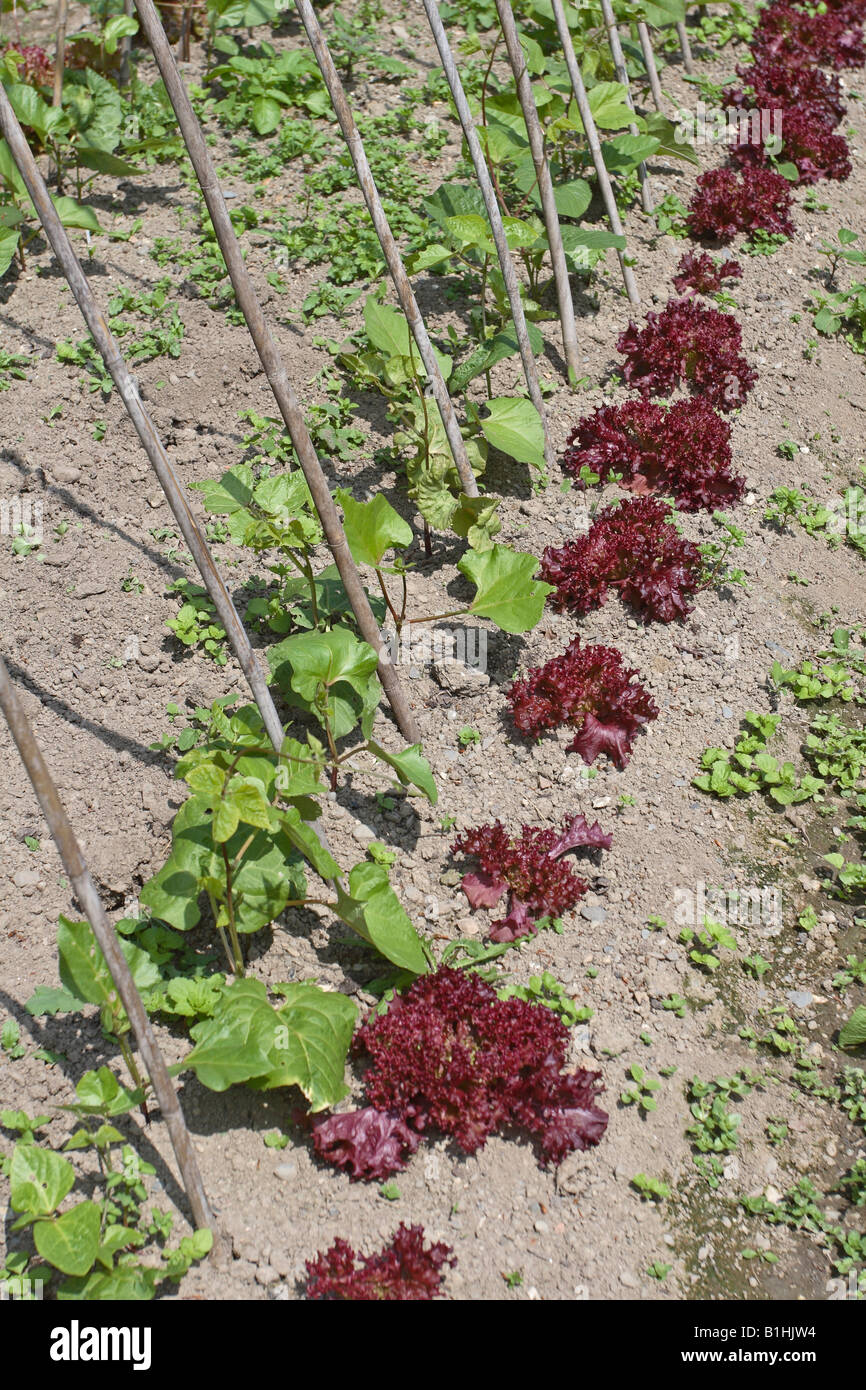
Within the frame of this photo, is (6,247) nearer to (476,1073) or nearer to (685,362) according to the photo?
(685,362)

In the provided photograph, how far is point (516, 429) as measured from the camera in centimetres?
432

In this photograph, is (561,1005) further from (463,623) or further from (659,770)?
(463,623)

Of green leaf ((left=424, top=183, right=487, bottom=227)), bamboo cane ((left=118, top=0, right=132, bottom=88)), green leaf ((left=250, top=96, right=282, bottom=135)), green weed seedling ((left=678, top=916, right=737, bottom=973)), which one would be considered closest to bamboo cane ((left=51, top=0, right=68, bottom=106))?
bamboo cane ((left=118, top=0, right=132, bottom=88))

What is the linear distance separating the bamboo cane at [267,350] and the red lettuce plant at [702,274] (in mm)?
2994

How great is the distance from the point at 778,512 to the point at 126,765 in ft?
9.38

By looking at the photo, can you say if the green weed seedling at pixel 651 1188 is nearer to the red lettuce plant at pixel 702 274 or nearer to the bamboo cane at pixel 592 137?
the bamboo cane at pixel 592 137

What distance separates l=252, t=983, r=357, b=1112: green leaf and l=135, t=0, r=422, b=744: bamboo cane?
105 cm

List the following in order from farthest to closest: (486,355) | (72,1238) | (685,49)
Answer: (685,49)
(486,355)
(72,1238)

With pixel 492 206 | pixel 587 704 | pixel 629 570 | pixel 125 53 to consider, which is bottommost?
pixel 587 704

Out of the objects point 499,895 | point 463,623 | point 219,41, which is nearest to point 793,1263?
point 499,895

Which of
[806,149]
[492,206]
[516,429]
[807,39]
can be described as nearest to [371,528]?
[516,429]

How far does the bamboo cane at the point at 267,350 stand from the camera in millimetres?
2660

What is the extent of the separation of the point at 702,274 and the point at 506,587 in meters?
2.67
